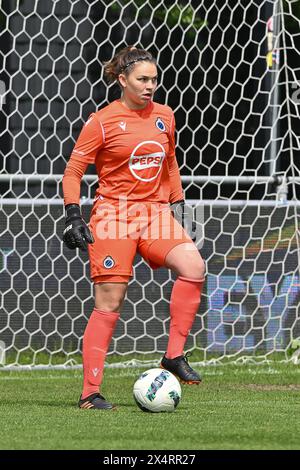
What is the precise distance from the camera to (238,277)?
989 cm

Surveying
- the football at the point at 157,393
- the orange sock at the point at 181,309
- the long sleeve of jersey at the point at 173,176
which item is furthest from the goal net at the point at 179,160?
the football at the point at 157,393

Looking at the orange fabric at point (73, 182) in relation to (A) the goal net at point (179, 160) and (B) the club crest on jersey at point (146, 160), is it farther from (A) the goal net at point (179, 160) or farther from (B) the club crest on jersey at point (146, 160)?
(A) the goal net at point (179, 160)

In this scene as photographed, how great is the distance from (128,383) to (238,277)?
1.98 meters

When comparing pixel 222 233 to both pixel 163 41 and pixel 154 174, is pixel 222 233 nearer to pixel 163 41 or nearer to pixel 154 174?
pixel 163 41

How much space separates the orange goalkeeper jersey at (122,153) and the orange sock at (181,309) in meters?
0.52

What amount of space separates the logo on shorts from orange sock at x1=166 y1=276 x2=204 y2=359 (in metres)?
0.44

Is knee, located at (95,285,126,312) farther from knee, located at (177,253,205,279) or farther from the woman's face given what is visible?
the woman's face

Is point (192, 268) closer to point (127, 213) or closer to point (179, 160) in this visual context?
point (127, 213)

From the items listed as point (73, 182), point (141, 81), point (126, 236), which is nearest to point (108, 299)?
point (126, 236)

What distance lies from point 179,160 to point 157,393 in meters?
4.52

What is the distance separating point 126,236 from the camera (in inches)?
263

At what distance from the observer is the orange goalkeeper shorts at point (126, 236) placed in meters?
6.61

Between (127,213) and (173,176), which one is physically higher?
(173,176)
